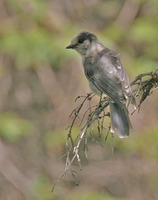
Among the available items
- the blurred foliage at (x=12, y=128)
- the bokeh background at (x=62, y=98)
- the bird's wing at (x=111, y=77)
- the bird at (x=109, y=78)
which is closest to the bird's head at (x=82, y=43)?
the bird at (x=109, y=78)

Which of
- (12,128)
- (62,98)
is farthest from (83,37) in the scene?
(62,98)

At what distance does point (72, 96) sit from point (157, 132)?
153cm

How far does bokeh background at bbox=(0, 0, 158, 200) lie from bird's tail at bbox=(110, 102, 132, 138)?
2846 mm

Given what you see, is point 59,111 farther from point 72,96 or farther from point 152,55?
point 152,55

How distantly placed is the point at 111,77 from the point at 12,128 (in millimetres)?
3792

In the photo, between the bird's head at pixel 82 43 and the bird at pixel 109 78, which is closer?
the bird at pixel 109 78

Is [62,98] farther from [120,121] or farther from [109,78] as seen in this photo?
[120,121]

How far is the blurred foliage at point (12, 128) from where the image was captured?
767 cm

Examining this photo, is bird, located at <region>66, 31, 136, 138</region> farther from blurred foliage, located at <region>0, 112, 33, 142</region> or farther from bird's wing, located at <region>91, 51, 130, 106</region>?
blurred foliage, located at <region>0, 112, 33, 142</region>

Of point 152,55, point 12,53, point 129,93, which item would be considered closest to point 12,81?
point 12,53

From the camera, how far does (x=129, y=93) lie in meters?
3.72

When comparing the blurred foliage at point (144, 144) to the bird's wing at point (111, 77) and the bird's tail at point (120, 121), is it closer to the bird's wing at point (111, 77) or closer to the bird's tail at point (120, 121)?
the bird's wing at point (111, 77)

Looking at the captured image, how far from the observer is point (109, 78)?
4.15 m

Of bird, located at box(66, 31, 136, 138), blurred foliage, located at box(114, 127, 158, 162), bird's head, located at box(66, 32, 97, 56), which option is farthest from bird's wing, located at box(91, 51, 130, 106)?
blurred foliage, located at box(114, 127, 158, 162)
